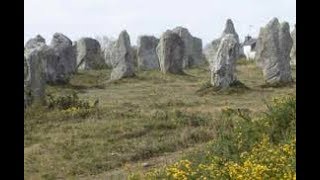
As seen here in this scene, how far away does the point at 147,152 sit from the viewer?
9.64 m

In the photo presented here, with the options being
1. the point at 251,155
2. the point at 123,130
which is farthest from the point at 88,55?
the point at 251,155

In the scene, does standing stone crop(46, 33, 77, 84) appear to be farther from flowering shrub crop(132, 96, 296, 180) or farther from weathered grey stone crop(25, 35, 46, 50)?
flowering shrub crop(132, 96, 296, 180)

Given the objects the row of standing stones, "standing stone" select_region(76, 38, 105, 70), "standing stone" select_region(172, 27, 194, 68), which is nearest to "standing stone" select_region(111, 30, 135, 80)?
the row of standing stones

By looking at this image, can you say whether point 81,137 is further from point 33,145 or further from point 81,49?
point 81,49

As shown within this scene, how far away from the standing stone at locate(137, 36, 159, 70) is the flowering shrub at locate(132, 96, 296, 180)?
20.8m

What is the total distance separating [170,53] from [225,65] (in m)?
6.28

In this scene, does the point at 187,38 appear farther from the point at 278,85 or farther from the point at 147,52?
the point at 278,85

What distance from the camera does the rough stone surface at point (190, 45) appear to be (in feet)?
102

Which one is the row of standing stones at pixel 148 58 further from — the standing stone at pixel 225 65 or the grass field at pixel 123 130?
the grass field at pixel 123 130

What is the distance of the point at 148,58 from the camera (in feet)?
98.1

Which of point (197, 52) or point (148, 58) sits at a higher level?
point (197, 52)

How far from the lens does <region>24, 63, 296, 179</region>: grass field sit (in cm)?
908

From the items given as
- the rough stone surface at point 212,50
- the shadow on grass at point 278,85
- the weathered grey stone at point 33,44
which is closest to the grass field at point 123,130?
the shadow on grass at point 278,85
